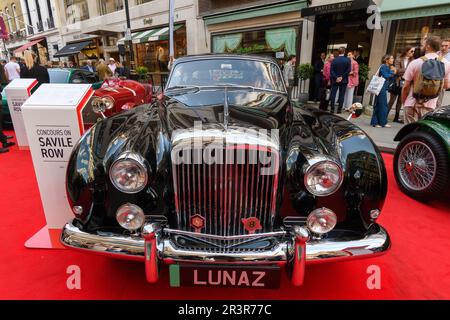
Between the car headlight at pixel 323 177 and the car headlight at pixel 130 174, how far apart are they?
41.3 inches

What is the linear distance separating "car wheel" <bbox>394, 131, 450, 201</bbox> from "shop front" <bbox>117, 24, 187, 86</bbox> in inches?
511

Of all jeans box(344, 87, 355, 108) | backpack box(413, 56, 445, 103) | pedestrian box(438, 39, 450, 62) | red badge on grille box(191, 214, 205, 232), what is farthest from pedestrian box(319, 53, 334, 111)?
red badge on grille box(191, 214, 205, 232)

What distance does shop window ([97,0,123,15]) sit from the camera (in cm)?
1957

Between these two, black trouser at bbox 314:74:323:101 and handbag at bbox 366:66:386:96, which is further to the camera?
black trouser at bbox 314:74:323:101

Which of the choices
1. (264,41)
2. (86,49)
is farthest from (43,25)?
(264,41)

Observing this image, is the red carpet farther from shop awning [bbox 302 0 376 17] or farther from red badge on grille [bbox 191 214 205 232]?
shop awning [bbox 302 0 376 17]

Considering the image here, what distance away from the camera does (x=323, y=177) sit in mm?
1818

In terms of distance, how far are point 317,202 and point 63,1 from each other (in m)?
29.8

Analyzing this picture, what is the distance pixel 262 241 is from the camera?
1.78 metres

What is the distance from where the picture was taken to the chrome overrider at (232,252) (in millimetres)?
1676

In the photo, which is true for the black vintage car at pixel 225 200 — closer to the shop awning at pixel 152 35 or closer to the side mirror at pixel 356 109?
the side mirror at pixel 356 109

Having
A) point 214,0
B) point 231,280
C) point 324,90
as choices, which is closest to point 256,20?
point 214,0

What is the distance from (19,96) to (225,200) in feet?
18.3

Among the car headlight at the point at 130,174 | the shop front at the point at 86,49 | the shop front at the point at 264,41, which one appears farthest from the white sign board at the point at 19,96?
the shop front at the point at 86,49
